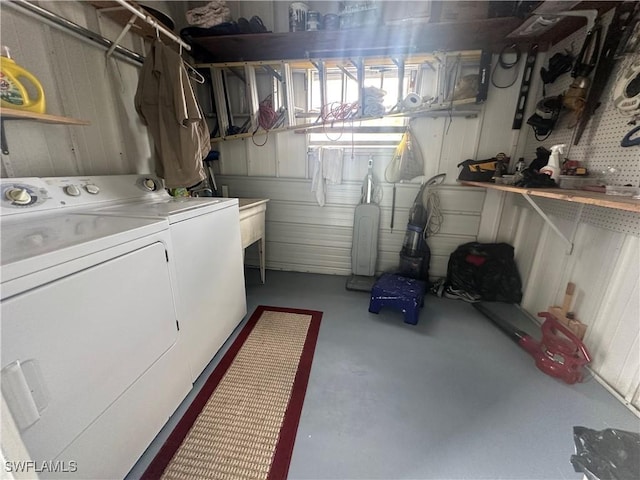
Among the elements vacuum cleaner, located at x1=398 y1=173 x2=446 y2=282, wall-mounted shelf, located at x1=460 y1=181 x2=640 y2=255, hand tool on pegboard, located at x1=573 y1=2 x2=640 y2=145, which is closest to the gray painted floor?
vacuum cleaner, located at x1=398 y1=173 x2=446 y2=282

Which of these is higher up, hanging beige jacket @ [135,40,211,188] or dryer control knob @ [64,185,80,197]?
hanging beige jacket @ [135,40,211,188]

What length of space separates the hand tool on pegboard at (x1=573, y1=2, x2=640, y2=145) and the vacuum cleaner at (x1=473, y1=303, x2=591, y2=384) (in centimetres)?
141

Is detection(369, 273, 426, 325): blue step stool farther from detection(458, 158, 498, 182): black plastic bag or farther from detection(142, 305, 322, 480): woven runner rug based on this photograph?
detection(458, 158, 498, 182): black plastic bag

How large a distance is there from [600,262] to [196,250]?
2.43 metres

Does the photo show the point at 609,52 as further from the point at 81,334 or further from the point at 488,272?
the point at 81,334

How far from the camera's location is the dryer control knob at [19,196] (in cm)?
109

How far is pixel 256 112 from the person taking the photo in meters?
2.52

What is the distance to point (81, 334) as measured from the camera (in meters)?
0.80

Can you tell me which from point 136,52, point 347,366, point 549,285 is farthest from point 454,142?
point 136,52

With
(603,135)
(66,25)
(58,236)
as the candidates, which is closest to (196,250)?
(58,236)

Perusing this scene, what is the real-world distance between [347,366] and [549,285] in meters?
1.72

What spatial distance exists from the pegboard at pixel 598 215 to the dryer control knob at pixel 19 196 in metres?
3.01

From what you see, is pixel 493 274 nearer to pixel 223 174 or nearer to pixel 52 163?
pixel 223 174

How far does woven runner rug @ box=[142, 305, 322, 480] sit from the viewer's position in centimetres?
110
